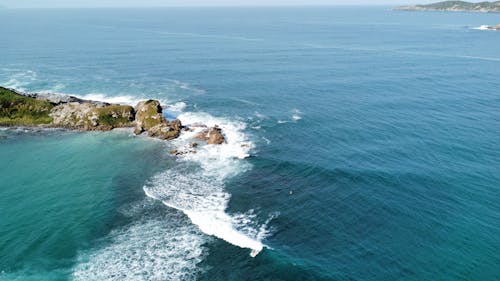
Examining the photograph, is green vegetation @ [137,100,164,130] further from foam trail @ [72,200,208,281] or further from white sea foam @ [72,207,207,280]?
white sea foam @ [72,207,207,280]

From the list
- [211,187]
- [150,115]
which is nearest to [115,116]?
[150,115]

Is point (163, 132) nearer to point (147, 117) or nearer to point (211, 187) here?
point (147, 117)

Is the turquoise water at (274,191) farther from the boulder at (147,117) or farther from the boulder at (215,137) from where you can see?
the boulder at (147,117)

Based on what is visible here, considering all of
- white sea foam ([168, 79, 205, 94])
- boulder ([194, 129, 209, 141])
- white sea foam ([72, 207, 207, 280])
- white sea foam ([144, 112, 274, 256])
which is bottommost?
white sea foam ([72, 207, 207, 280])

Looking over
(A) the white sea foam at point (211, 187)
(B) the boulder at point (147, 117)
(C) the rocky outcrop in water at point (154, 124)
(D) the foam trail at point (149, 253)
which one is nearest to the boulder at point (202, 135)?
(A) the white sea foam at point (211, 187)

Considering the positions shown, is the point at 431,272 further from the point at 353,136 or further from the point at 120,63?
the point at 120,63

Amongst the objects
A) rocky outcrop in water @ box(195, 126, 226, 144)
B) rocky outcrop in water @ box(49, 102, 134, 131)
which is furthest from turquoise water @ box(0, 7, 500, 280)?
rocky outcrop in water @ box(49, 102, 134, 131)
